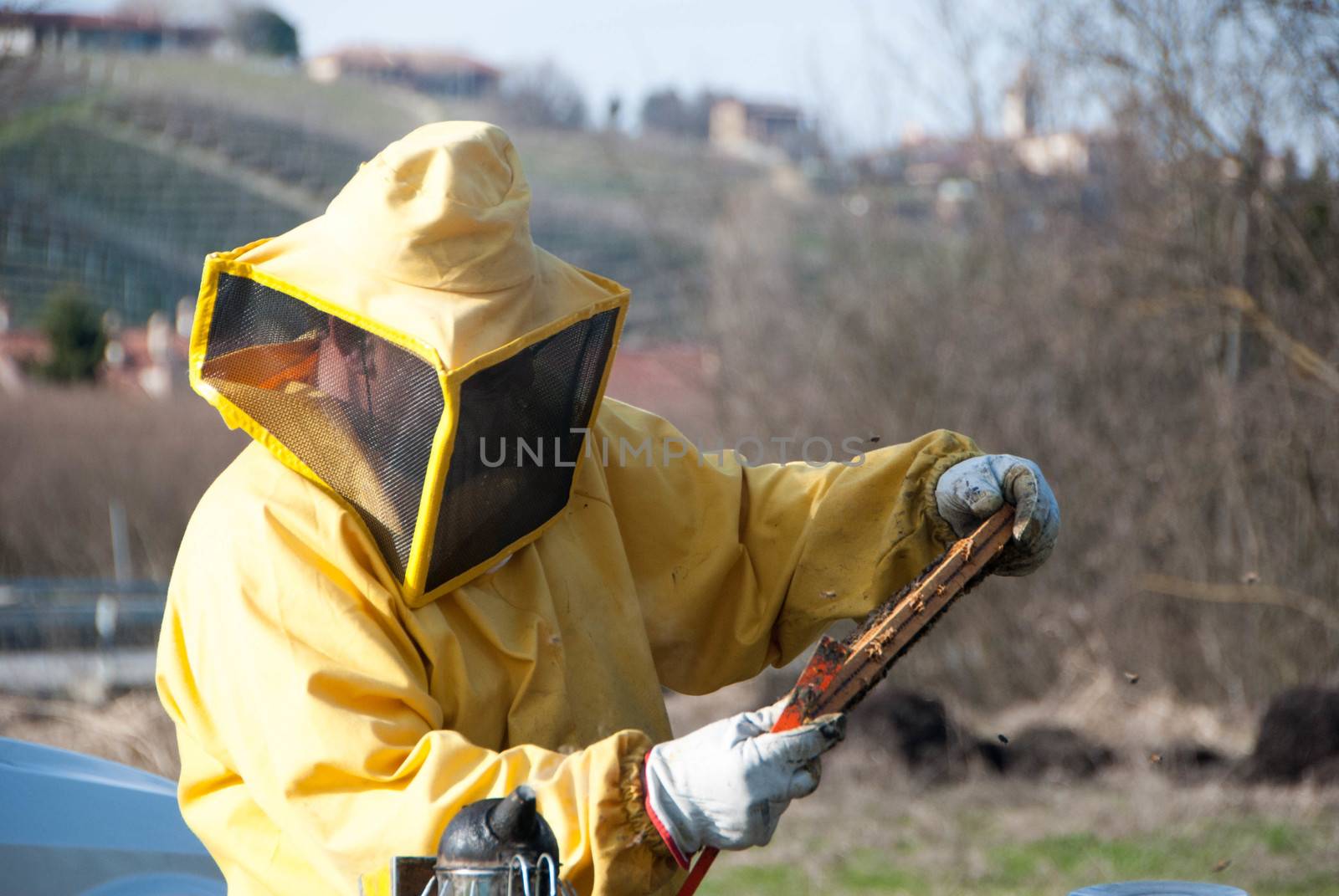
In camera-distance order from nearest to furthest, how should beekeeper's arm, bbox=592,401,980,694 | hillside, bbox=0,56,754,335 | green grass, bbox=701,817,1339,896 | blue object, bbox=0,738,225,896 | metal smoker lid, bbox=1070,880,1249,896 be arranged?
1. metal smoker lid, bbox=1070,880,1249,896
2. blue object, bbox=0,738,225,896
3. beekeeper's arm, bbox=592,401,980,694
4. green grass, bbox=701,817,1339,896
5. hillside, bbox=0,56,754,335

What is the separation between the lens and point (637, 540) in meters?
2.75

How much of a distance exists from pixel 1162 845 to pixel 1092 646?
3226 mm

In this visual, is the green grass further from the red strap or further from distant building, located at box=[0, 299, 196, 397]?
distant building, located at box=[0, 299, 196, 397]

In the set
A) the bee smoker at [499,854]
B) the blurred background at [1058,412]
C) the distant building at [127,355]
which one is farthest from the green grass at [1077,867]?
the distant building at [127,355]

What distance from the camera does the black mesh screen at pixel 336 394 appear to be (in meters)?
2.17

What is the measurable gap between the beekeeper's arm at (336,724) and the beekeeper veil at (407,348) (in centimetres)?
11

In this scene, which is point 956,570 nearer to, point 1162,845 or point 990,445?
point 1162,845

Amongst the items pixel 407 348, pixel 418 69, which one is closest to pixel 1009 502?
pixel 407 348

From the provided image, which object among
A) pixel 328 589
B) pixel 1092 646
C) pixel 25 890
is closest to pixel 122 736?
pixel 25 890

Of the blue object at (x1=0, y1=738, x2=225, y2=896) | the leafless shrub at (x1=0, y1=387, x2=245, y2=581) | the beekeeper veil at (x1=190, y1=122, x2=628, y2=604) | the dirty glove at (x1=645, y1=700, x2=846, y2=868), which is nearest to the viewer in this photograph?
the dirty glove at (x1=645, y1=700, x2=846, y2=868)

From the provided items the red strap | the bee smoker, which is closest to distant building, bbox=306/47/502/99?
the red strap

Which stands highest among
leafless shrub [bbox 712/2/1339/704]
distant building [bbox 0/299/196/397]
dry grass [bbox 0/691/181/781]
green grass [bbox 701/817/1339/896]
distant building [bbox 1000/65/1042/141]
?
distant building [bbox 1000/65/1042/141]

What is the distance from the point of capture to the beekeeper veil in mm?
2145

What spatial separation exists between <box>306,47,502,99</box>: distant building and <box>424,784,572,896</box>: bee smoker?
6544 centimetres
